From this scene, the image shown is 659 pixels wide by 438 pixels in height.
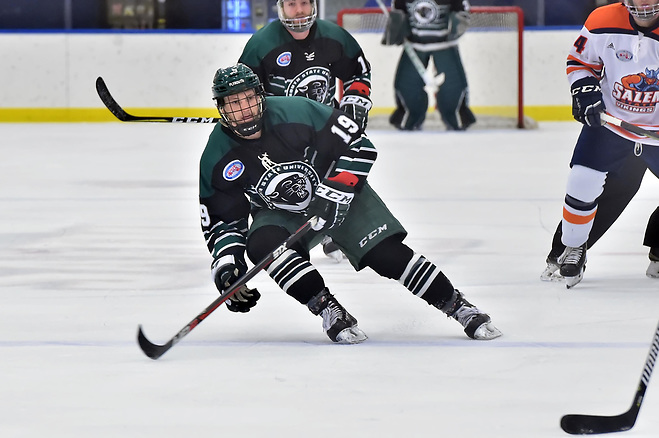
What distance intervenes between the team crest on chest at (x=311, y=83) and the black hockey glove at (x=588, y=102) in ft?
3.13

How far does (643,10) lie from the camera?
3.39 meters

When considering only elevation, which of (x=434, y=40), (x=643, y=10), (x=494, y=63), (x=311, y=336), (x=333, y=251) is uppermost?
(x=643, y=10)

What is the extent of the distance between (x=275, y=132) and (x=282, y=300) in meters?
0.69

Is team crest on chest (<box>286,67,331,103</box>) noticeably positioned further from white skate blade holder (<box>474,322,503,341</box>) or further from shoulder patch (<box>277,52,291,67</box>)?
white skate blade holder (<box>474,322,503,341</box>)

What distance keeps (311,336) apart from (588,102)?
109 centimetres

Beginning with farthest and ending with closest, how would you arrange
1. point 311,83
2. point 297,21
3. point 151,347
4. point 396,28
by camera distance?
point 396,28 → point 311,83 → point 297,21 → point 151,347

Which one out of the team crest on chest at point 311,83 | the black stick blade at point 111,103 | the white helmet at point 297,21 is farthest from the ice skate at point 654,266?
the black stick blade at point 111,103

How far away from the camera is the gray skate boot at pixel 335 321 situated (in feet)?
9.29

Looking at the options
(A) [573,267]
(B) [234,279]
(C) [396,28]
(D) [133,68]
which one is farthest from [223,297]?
(D) [133,68]

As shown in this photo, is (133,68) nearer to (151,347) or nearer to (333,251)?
(333,251)

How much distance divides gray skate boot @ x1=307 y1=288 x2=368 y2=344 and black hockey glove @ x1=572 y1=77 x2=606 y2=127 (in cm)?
100

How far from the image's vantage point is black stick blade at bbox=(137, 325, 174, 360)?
269 centimetres

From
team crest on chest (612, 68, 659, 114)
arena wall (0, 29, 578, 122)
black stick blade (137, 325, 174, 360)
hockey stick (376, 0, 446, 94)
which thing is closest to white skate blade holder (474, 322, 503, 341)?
black stick blade (137, 325, 174, 360)

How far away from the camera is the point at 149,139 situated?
938 cm
